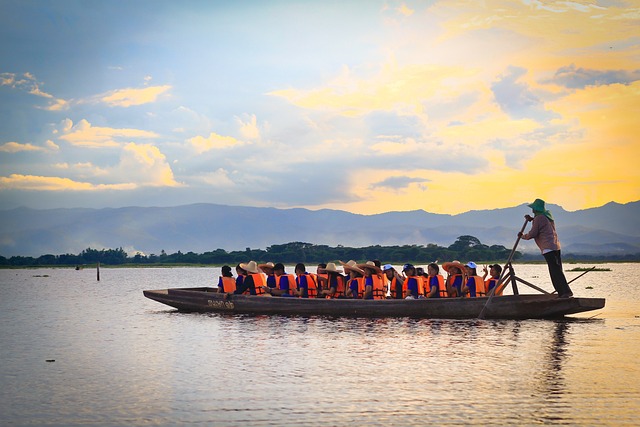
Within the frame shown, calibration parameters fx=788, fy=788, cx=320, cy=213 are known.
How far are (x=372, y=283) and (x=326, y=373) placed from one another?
1070cm

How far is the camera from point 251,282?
1139 inches

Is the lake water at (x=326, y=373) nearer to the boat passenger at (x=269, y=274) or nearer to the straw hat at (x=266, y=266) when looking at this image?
the boat passenger at (x=269, y=274)

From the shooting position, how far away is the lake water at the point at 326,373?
12391 mm

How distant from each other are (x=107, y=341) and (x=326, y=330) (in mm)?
6715

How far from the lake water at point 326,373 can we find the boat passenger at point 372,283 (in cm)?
96

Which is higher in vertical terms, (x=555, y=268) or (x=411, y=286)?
(x=555, y=268)

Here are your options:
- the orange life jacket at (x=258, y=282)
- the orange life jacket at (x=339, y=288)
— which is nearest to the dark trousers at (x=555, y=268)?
the orange life jacket at (x=339, y=288)

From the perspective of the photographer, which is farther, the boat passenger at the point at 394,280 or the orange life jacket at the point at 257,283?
the orange life jacket at the point at 257,283

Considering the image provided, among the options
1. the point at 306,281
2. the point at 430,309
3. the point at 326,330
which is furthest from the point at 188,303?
the point at 430,309

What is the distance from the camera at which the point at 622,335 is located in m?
22.4

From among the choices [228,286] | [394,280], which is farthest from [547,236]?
[228,286]

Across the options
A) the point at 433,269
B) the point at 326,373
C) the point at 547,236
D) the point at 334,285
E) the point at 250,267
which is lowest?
the point at 326,373

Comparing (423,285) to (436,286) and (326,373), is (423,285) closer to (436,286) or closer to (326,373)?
(436,286)

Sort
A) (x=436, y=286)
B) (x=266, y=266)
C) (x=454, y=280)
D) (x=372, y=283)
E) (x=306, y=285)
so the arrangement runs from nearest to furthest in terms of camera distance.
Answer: (x=436, y=286)
(x=454, y=280)
(x=372, y=283)
(x=306, y=285)
(x=266, y=266)
